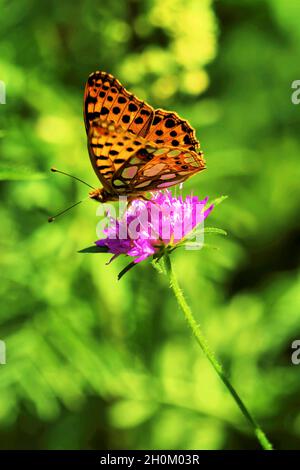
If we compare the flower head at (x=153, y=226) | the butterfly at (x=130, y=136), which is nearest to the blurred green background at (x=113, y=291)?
the flower head at (x=153, y=226)

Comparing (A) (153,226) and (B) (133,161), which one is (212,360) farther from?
(B) (133,161)

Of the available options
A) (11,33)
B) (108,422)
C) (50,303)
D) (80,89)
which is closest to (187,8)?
(80,89)

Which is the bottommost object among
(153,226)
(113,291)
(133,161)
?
(113,291)

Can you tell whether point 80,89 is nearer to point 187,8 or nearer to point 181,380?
point 187,8

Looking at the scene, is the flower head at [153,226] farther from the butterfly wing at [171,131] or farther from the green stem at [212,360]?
the butterfly wing at [171,131]

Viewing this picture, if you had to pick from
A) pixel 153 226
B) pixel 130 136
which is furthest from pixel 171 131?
pixel 153 226

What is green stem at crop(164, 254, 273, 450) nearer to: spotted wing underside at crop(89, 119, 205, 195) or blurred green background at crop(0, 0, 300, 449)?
spotted wing underside at crop(89, 119, 205, 195)
